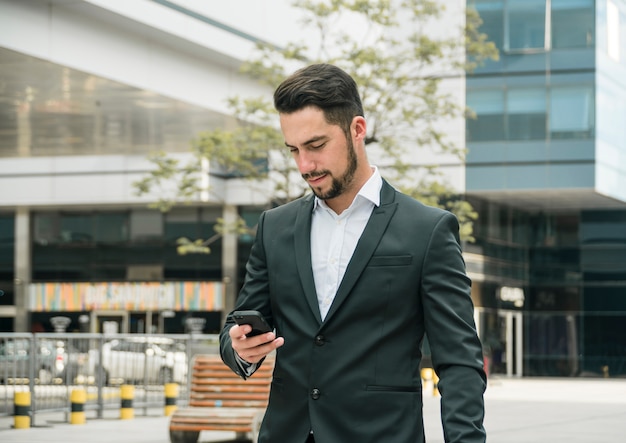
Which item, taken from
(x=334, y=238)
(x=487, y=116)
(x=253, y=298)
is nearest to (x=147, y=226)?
(x=487, y=116)

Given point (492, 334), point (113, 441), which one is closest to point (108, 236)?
point (492, 334)

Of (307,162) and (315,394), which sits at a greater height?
(307,162)

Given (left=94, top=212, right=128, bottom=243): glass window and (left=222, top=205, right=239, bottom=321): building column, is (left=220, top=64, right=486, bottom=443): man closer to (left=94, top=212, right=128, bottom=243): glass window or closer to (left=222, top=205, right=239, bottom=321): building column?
(left=222, top=205, right=239, bottom=321): building column

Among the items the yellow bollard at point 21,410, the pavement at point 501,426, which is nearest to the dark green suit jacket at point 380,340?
the pavement at point 501,426

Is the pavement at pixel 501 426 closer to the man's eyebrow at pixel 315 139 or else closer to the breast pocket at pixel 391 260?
the breast pocket at pixel 391 260

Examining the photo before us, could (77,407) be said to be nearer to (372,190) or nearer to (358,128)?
(372,190)

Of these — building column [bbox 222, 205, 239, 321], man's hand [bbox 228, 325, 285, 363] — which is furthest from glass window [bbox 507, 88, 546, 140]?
man's hand [bbox 228, 325, 285, 363]

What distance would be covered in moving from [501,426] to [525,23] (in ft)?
89.9

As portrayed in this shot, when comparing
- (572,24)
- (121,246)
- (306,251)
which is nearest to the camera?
(306,251)

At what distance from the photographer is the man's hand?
A: 318 centimetres

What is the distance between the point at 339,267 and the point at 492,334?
40.9 metres

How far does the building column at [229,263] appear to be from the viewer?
44344mm

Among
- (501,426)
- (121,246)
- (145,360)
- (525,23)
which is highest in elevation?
(525,23)

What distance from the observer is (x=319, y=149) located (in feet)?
10.7
